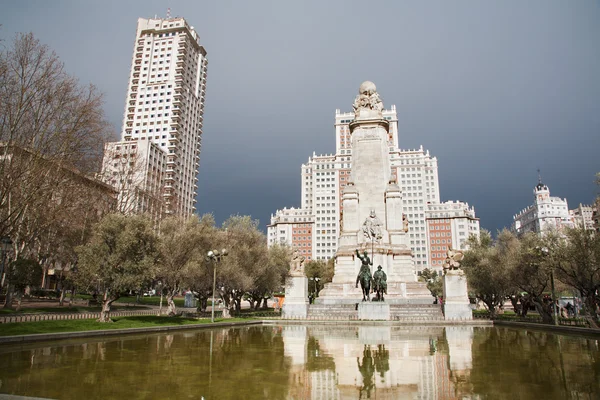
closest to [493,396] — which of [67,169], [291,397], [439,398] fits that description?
[439,398]

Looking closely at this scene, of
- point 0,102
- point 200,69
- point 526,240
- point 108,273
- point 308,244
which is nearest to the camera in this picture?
point 0,102

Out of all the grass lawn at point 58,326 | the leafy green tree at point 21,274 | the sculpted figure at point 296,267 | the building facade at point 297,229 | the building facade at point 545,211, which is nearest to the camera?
the grass lawn at point 58,326

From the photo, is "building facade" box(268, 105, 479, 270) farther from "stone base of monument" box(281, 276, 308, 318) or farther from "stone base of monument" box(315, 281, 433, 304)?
"stone base of monument" box(281, 276, 308, 318)

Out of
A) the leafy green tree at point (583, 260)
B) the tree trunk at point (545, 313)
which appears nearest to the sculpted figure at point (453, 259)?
the tree trunk at point (545, 313)

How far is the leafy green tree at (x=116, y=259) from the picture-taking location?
21047mm

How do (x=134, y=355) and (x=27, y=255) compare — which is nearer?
(x=134, y=355)

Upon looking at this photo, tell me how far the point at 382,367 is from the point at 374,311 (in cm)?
1634

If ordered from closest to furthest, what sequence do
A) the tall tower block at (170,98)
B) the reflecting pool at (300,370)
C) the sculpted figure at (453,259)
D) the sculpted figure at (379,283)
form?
the reflecting pool at (300,370) < the sculpted figure at (379,283) < the sculpted figure at (453,259) < the tall tower block at (170,98)

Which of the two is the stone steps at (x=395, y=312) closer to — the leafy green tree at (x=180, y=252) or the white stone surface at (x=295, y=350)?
the leafy green tree at (x=180, y=252)

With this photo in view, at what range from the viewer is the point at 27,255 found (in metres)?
40.0

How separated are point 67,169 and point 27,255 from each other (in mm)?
19435

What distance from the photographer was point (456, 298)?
27.5 meters

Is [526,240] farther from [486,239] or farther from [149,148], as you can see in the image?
[149,148]

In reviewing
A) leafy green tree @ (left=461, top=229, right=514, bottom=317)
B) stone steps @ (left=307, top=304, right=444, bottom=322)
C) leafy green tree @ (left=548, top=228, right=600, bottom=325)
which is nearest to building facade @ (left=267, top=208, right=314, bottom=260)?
leafy green tree @ (left=461, top=229, right=514, bottom=317)
